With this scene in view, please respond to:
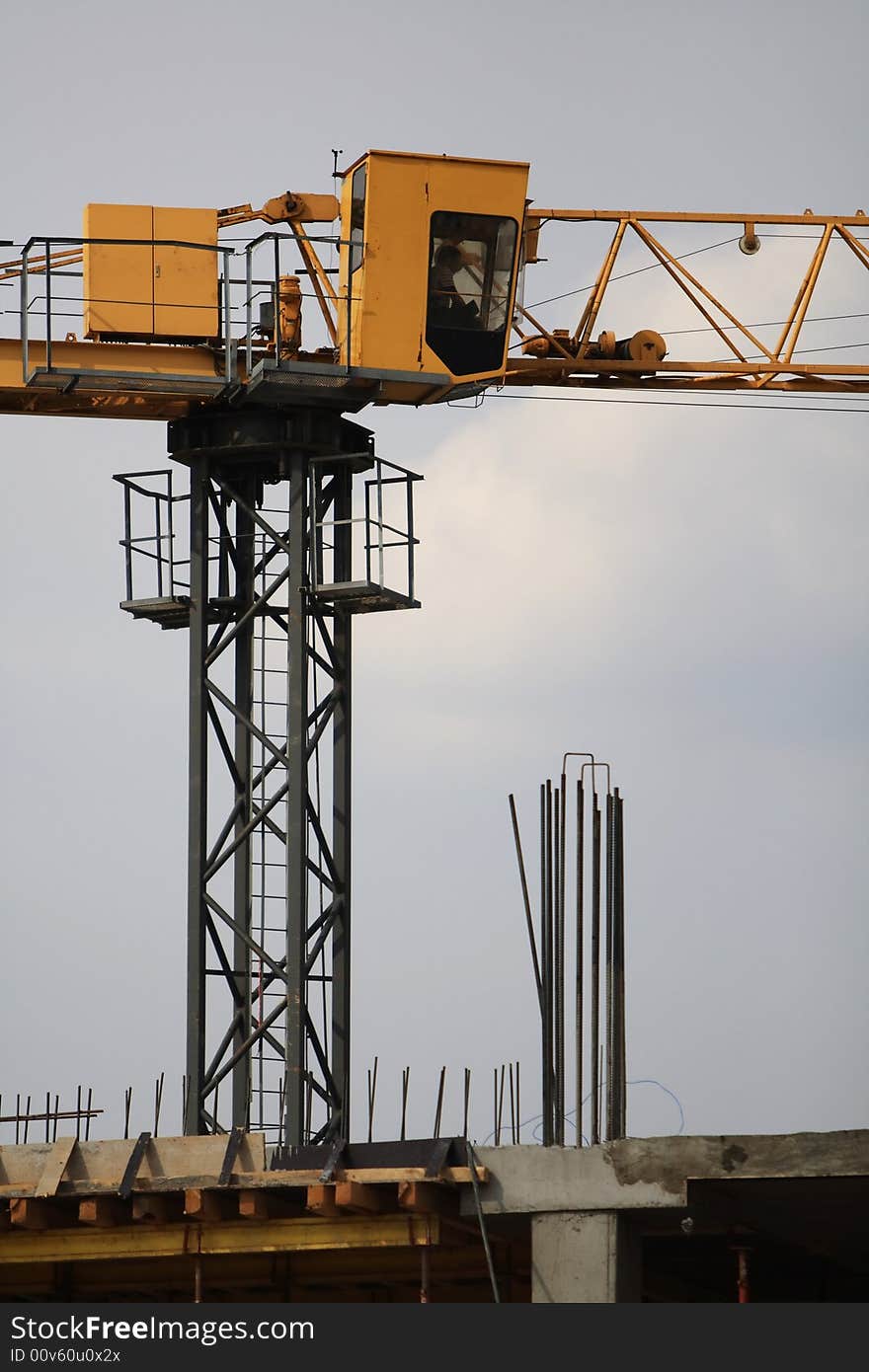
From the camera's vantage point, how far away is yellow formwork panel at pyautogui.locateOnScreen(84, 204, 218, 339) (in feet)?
97.0

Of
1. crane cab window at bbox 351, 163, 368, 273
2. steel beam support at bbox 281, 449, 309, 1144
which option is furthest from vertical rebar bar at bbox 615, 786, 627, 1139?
crane cab window at bbox 351, 163, 368, 273

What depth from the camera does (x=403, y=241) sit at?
2972 centimetres

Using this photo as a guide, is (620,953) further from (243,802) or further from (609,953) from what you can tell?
(243,802)

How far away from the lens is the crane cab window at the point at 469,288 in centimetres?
2997

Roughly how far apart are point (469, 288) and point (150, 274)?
421 cm

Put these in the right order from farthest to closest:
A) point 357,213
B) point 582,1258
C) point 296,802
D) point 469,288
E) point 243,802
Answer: point 469,288
point 357,213
point 243,802
point 296,802
point 582,1258

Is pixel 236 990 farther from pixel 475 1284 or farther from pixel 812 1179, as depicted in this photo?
pixel 812 1179

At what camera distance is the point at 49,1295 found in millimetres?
26953

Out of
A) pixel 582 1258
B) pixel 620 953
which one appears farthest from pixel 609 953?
pixel 582 1258

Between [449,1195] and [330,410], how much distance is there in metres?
11.3

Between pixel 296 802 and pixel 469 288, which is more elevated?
pixel 469 288

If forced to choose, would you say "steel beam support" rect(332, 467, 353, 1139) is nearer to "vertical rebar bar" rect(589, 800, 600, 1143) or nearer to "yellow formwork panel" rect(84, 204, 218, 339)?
"yellow formwork panel" rect(84, 204, 218, 339)

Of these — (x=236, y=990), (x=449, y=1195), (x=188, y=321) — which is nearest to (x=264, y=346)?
(x=188, y=321)

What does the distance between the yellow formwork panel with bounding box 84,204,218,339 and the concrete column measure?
12848 millimetres
